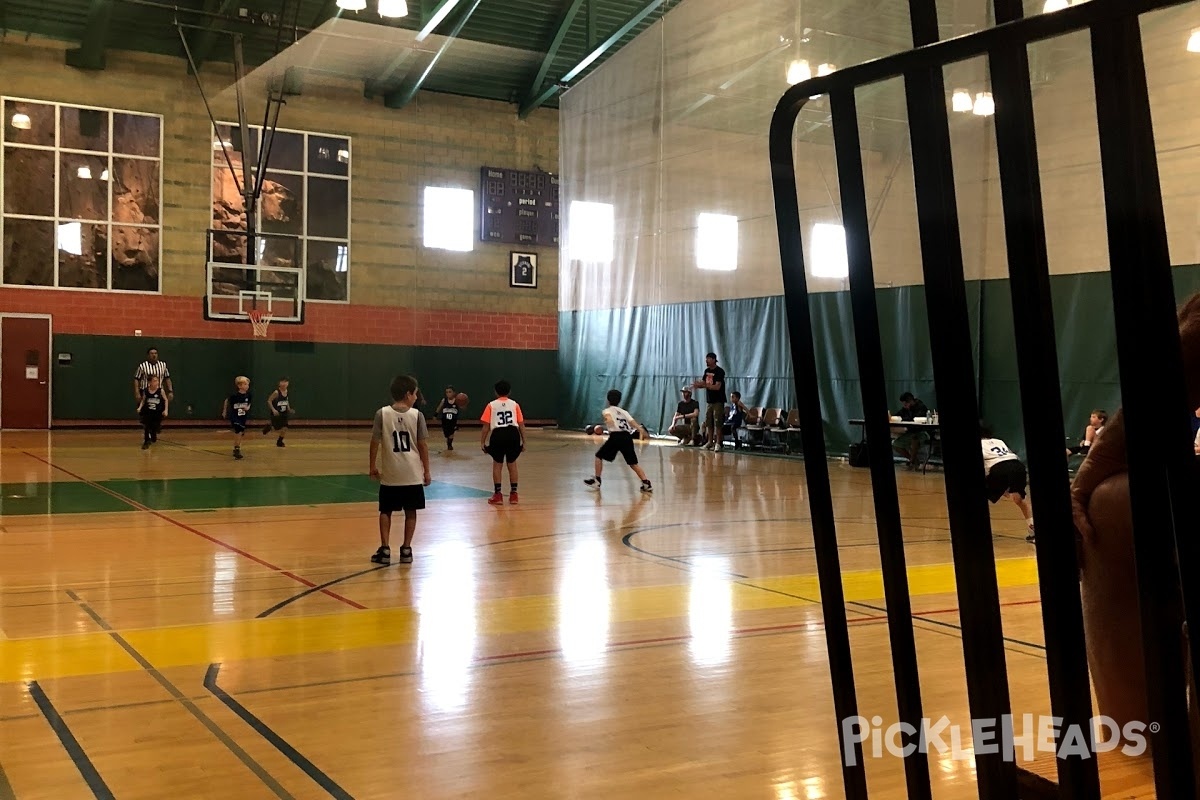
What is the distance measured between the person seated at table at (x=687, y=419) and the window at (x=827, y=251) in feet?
14.6

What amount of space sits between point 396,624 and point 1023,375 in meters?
5.25

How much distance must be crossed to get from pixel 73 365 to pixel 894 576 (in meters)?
27.2

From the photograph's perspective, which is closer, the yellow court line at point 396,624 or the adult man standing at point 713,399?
the yellow court line at point 396,624

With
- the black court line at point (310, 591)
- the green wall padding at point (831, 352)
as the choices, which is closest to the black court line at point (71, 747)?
the black court line at point (310, 591)

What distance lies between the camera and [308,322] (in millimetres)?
28328

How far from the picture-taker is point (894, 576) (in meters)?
1.96

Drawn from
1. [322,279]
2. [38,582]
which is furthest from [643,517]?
[322,279]

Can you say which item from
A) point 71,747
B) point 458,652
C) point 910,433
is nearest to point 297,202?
point 910,433

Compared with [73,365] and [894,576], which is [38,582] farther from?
[73,365]

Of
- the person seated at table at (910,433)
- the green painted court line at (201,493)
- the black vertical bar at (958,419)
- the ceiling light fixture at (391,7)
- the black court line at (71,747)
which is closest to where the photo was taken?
the black vertical bar at (958,419)

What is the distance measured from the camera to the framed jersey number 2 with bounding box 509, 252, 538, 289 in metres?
31.1

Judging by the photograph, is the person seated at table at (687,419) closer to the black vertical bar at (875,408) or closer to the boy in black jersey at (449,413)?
the boy in black jersey at (449,413)

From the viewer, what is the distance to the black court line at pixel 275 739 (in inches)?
147

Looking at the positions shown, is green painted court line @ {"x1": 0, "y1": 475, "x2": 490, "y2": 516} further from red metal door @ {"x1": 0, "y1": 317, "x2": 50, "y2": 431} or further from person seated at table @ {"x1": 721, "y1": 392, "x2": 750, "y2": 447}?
red metal door @ {"x1": 0, "y1": 317, "x2": 50, "y2": 431}
